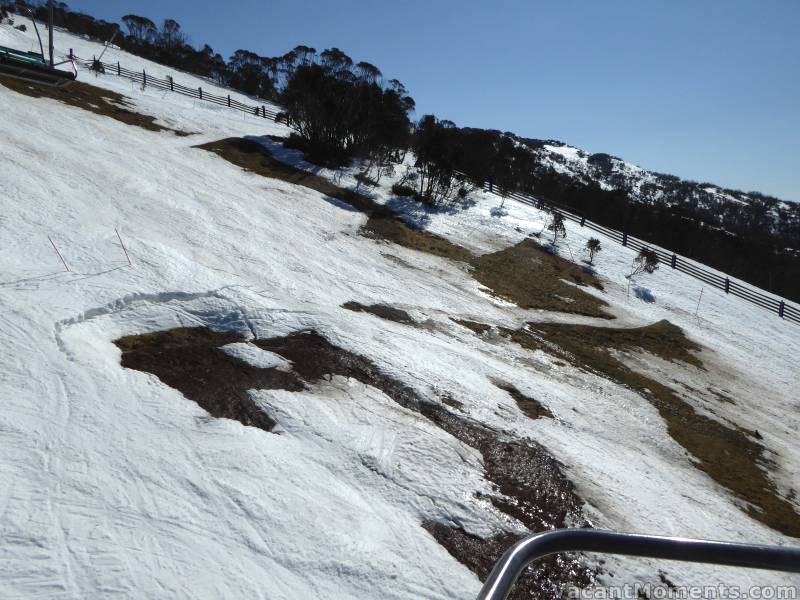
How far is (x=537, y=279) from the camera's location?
21.0m

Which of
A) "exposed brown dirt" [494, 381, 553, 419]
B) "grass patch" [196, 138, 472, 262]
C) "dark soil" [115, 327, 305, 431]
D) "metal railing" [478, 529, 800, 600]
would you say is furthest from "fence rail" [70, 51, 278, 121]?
"metal railing" [478, 529, 800, 600]

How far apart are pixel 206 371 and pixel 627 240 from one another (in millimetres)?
32004

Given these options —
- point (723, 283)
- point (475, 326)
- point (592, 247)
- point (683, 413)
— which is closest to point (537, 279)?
point (592, 247)

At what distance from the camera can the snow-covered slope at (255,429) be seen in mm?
4312

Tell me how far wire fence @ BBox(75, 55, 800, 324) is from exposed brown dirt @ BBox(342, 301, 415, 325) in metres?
21.5

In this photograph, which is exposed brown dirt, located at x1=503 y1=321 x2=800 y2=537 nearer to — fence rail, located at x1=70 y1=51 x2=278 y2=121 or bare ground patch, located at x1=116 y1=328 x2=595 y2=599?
bare ground patch, located at x1=116 y1=328 x2=595 y2=599

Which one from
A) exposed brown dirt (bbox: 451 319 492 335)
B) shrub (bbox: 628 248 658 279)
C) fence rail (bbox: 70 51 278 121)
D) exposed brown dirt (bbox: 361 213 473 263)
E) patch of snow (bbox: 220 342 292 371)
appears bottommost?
patch of snow (bbox: 220 342 292 371)

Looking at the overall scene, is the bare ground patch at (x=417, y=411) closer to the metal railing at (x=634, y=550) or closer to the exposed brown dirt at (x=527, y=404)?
the exposed brown dirt at (x=527, y=404)

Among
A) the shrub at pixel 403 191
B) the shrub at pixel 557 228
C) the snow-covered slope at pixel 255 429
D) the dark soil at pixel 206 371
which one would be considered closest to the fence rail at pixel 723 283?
the shrub at pixel 403 191

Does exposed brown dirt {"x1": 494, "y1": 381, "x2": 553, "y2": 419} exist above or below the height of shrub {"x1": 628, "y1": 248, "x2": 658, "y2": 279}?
below

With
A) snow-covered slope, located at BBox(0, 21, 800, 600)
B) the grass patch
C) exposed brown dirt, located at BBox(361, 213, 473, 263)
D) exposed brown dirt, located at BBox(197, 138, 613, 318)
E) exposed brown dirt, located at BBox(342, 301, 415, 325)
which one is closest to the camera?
snow-covered slope, located at BBox(0, 21, 800, 600)

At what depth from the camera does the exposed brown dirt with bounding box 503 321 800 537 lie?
9.24 meters

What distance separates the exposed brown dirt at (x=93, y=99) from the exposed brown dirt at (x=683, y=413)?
80.2 feet

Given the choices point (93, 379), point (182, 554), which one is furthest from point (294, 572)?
point (93, 379)
